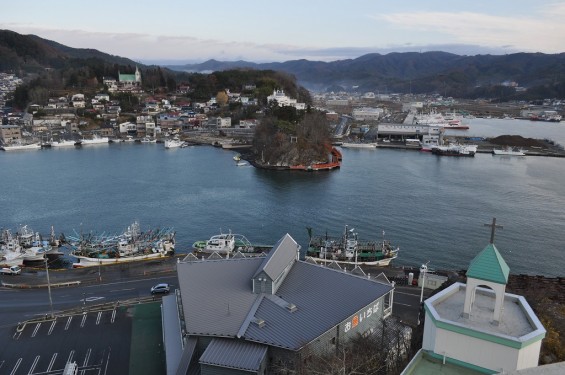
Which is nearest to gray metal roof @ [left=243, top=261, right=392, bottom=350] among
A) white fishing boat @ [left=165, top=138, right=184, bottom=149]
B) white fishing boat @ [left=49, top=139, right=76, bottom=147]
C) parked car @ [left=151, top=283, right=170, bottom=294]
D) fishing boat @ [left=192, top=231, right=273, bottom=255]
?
parked car @ [left=151, top=283, right=170, bottom=294]

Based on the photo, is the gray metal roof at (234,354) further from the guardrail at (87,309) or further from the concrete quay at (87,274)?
the concrete quay at (87,274)

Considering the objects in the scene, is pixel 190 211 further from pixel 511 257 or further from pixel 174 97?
pixel 174 97

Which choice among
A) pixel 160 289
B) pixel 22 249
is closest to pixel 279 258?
pixel 160 289

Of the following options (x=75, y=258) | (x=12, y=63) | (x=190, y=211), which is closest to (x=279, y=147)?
(x=190, y=211)

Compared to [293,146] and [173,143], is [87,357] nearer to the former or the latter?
[293,146]

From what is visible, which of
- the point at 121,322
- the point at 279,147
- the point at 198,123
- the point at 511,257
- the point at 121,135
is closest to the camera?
the point at 121,322

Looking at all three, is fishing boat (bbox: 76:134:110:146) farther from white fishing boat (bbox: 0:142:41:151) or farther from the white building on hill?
the white building on hill

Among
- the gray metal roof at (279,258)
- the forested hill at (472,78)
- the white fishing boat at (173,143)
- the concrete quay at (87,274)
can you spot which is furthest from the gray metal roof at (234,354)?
the forested hill at (472,78)
